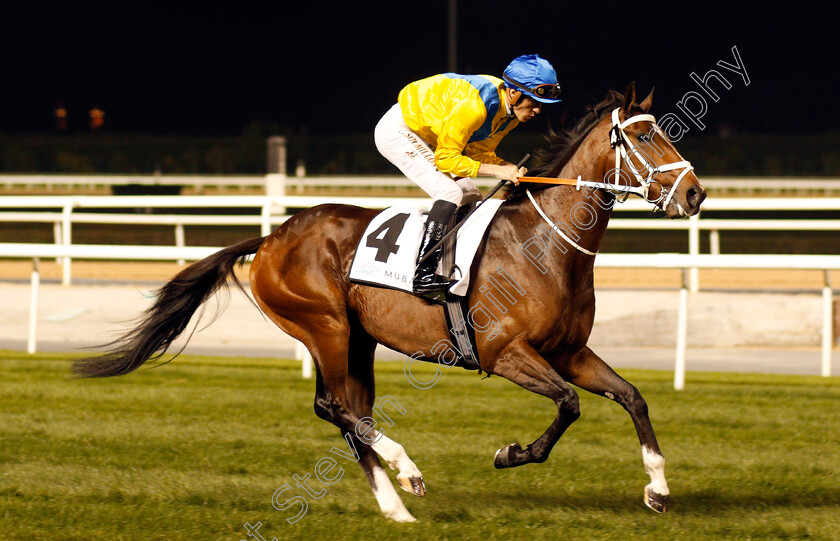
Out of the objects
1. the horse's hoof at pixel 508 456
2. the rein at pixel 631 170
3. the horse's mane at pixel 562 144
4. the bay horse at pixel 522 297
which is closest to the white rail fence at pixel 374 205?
the bay horse at pixel 522 297

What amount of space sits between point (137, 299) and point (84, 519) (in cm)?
469

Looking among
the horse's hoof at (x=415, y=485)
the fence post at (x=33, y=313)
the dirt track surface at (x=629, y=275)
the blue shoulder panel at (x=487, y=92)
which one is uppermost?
the blue shoulder panel at (x=487, y=92)

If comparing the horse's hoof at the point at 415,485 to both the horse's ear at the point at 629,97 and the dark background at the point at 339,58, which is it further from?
the dark background at the point at 339,58

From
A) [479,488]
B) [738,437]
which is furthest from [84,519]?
[738,437]

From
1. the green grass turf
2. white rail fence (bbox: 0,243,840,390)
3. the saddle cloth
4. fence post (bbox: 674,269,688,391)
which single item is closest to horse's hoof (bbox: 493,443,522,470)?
the green grass turf

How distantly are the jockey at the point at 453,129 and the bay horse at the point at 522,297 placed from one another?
16 cm

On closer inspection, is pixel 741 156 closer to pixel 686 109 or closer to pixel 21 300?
pixel 21 300

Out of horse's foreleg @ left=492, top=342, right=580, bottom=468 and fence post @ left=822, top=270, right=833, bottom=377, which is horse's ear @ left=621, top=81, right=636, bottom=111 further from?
fence post @ left=822, top=270, right=833, bottom=377

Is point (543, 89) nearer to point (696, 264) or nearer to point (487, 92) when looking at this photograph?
point (487, 92)

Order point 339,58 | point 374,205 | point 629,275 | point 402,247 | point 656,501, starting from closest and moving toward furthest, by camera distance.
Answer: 1. point 656,501
2. point 402,247
3. point 374,205
4. point 629,275
5. point 339,58

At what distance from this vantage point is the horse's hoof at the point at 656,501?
3602 mm

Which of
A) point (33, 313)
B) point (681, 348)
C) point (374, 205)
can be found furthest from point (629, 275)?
point (33, 313)

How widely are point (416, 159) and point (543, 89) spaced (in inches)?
22.1

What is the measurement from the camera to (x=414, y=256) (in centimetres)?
396
